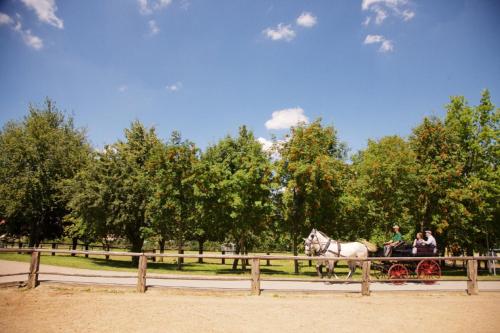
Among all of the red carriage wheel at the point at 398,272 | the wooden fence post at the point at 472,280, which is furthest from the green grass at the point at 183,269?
the wooden fence post at the point at 472,280

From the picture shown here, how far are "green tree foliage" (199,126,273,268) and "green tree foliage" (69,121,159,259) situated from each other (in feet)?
17.6

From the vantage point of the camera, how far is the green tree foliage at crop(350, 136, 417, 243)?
24328 mm

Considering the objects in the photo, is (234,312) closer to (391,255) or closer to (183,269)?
(391,255)

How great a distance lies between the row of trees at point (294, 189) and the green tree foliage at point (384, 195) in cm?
8

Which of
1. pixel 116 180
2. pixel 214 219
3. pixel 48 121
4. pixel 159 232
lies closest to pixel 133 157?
pixel 116 180

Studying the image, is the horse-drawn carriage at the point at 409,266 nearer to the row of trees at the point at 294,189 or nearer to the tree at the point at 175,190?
the row of trees at the point at 294,189

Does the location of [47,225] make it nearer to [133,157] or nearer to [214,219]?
[133,157]

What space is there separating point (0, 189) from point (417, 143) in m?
35.5

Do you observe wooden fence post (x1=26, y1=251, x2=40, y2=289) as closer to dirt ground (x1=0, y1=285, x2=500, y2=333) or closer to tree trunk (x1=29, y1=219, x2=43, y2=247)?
dirt ground (x1=0, y1=285, x2=500, y2=333)

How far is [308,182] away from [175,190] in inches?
376

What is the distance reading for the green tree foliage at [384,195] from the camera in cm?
2433

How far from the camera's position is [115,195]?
25.3m

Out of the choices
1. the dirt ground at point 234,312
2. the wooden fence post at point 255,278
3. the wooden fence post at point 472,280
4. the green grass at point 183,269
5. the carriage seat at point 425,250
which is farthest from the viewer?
the green grass at point 183,269

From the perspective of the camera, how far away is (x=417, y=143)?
25.5 meters
